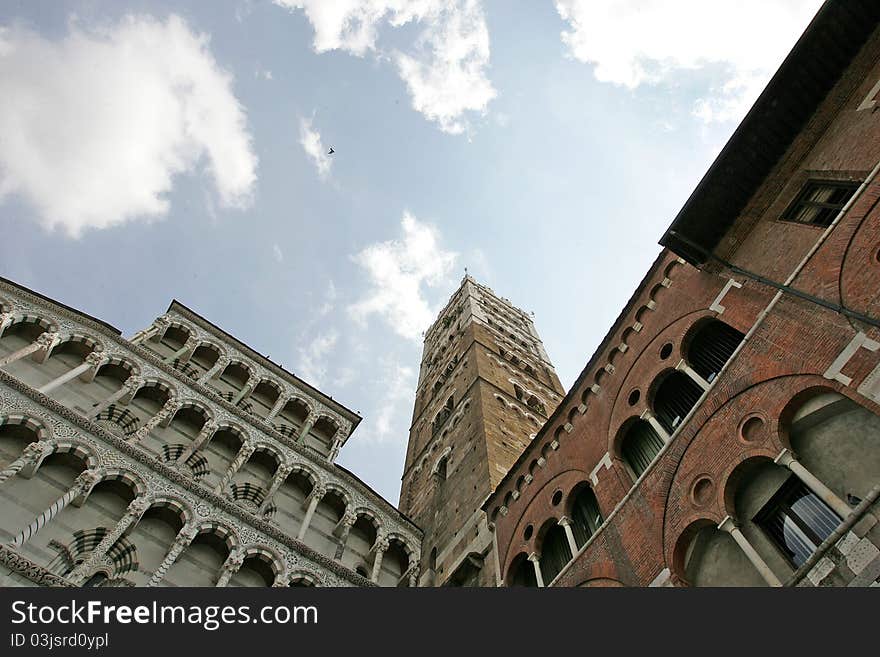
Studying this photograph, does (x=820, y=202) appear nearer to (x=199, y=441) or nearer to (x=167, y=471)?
(x=167, y=471)

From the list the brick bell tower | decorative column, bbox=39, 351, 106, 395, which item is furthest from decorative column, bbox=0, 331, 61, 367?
the brick bell tower

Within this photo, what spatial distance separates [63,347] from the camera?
15953mm

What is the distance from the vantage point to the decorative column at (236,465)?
14659 mm

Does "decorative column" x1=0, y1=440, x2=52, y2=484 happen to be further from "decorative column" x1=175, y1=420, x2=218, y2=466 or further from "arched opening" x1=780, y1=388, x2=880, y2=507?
"arched opening" x1=780, y1=388, x2=880, y2=507

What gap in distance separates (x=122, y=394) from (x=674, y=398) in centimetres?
1390

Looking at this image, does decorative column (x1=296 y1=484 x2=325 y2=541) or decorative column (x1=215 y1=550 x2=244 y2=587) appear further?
decorative column (x1=296 y1=484 x2=325 y2=541)

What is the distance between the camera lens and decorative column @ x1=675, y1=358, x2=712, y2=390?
10312 mm

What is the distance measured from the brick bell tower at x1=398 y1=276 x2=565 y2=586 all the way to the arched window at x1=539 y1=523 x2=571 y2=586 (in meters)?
1.86

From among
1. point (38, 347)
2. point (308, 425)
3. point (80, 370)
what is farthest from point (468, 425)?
point (38, 347)

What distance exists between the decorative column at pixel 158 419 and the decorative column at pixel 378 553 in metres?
6.94

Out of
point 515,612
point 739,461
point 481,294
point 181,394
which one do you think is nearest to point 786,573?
point 739,461

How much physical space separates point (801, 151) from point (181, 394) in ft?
53.9

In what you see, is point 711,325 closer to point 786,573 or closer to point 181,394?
point 786,573

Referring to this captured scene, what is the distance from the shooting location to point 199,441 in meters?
15.6
